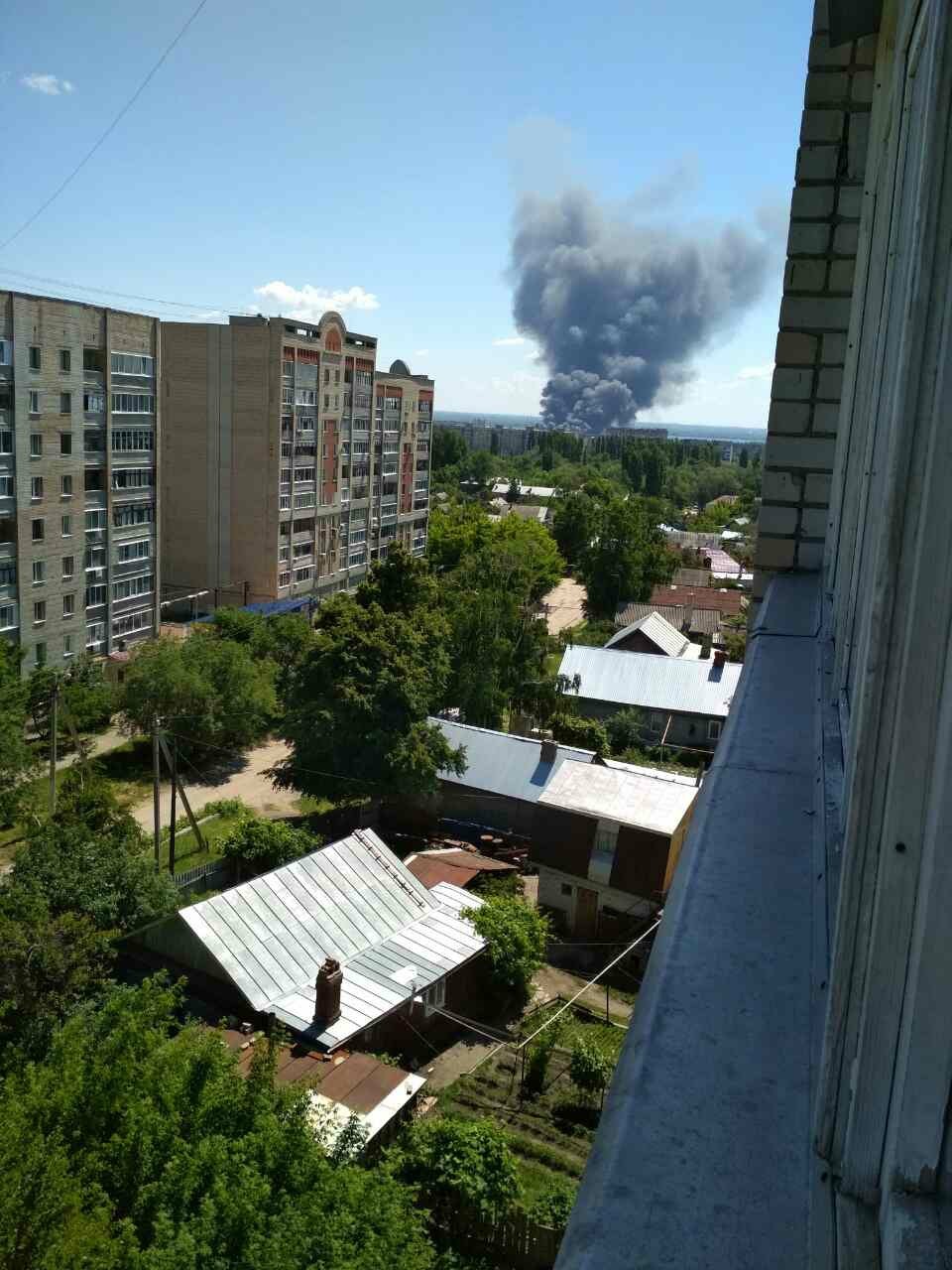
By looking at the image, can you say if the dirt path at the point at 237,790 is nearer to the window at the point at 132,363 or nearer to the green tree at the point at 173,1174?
the window at the point at 132,363

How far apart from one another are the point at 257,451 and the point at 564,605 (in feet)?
61.8

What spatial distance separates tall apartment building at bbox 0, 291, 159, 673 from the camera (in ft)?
72.6

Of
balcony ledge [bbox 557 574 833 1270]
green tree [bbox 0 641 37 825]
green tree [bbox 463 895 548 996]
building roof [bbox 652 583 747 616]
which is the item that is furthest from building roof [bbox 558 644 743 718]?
balcony ledge [bbox 557 574 833 1270]

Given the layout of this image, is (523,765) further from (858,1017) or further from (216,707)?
(858,1017)

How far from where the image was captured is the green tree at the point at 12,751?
1783 cm

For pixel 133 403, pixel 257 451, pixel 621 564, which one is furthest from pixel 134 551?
pixel 621 564

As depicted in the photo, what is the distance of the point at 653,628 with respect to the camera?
31.6m

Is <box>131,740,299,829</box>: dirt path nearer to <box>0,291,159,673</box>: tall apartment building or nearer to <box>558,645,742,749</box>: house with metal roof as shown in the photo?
<box>0,291,159,673</box>: tall apartment building

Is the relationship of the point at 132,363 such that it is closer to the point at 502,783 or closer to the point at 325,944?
the point at 502,783

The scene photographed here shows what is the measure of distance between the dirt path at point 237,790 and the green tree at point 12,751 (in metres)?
2.28

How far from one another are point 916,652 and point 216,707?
2267cm

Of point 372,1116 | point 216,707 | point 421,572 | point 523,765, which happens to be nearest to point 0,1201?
point 372,1116

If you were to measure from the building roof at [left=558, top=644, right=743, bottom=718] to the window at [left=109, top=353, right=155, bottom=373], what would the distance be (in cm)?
1337

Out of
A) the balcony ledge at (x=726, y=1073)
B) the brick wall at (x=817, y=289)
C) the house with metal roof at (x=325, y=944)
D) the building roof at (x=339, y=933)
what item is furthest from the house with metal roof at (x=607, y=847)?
the balcony ledge at (x=726, y=1073)
